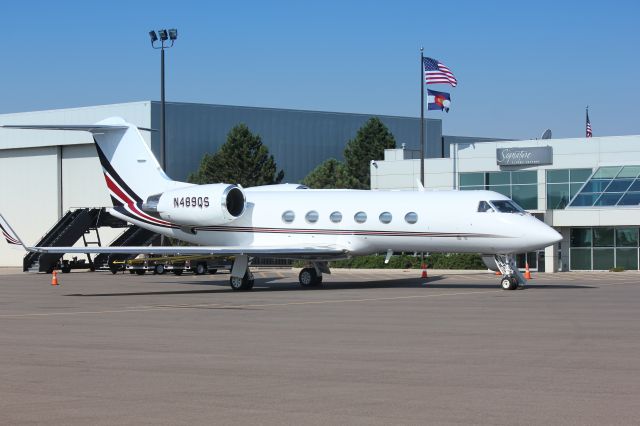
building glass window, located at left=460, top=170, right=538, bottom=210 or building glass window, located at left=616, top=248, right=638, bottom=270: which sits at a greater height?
building glass window, located at left=460, top=170, right=538, bottom=210

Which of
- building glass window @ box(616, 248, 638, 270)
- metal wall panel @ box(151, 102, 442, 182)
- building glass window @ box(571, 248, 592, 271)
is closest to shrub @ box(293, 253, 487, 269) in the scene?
building glass window @ box(571, 248, 592, 271)

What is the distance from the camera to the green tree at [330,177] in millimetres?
77938

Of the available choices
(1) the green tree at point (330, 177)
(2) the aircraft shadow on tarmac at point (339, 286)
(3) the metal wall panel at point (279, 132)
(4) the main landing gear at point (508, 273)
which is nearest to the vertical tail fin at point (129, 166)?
(2) the aircraft shadow on tarmac at point (339, 286)

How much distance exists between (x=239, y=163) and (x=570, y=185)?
30234 mm

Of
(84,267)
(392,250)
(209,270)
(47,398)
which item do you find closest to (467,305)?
(392,250)

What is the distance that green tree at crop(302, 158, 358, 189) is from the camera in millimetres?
77938

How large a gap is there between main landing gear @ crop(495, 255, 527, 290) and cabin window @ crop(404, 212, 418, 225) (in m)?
2.78

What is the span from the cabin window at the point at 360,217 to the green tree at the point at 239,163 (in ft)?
136

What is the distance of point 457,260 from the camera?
4947cm

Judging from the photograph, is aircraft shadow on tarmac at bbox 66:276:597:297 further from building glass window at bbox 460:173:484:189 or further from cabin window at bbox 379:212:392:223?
building glass window at bbox 460:173:484:189

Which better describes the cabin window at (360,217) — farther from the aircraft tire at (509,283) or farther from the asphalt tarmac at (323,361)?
the asphalt tarmac at (323,361)

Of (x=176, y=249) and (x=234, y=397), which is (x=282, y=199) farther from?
(x=234, y=397)

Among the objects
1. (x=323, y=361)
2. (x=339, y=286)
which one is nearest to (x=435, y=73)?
(x=339, y=286)

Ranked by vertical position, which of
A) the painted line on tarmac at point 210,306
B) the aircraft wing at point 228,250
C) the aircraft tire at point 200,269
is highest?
the aircraft wing at point 228,250
